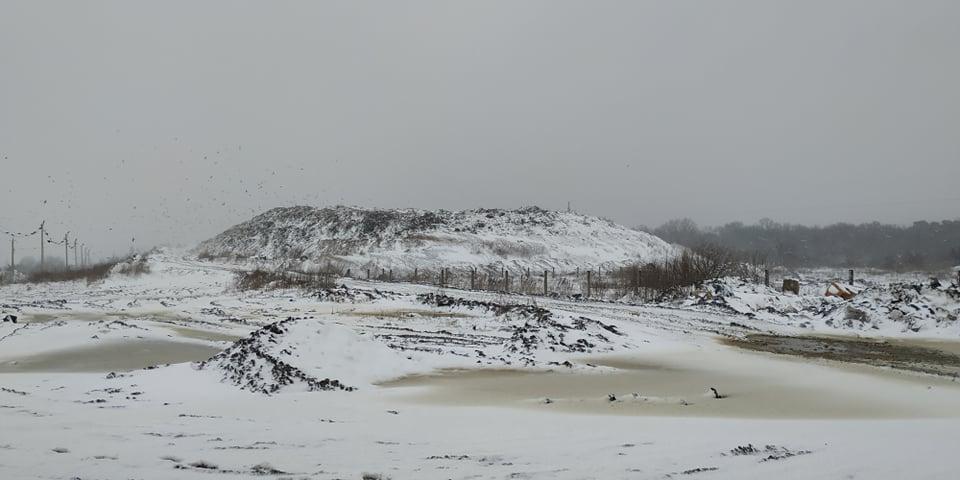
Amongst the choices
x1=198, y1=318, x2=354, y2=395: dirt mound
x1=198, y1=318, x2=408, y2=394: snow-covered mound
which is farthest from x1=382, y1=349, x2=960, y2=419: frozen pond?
x1=198, y1=318, x2=354, y2=395: dirt mound

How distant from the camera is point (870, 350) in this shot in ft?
54.0

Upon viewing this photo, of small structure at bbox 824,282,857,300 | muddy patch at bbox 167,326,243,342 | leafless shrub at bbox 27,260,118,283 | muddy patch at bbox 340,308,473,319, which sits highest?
small structure at bbox 824,282,857,300

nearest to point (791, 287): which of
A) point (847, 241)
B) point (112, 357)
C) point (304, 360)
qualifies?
point (304, 360)

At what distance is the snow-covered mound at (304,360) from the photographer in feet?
30.0

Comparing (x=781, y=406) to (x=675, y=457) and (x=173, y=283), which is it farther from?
(x=173, y=283)

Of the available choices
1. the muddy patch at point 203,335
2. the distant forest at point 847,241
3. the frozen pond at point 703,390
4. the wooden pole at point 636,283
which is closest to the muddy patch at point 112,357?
the muddy patch at point 203,335

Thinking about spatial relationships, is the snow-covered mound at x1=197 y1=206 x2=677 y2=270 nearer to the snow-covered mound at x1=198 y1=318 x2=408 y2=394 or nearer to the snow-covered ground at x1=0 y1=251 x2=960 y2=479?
the snow-covered ground at x1=0 y1=251 x2=960 y2=479

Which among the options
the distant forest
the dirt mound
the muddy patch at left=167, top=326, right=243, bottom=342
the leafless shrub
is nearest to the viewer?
the dirt mound

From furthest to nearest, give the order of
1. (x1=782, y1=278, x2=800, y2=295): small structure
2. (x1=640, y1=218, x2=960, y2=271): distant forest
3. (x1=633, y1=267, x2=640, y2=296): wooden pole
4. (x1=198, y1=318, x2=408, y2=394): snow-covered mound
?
(x1=640, y1=218, x2=960, y2=271): distant forest
(x1=633, y1=267, x2=640, y2=296): wooden pole
(x1=782, y1=278, x2=800, y2=295): small structure
(x1=198, y1=318, x2=408, y2=394): snow-covered mound

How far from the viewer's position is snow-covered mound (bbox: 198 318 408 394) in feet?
30.0

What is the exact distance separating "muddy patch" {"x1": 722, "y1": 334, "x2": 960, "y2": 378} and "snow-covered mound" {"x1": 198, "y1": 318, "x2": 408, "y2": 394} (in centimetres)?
1021

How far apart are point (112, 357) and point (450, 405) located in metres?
7.83

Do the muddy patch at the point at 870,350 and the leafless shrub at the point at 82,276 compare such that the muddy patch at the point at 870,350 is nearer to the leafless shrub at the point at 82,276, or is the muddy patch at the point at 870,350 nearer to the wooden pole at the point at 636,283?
the wooden pole at the point at 636,283

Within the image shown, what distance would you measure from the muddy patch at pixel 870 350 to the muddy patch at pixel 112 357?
44.0ft
